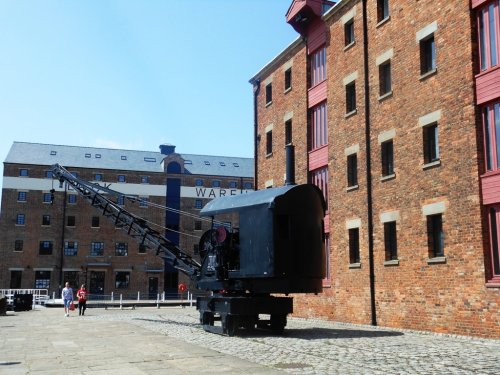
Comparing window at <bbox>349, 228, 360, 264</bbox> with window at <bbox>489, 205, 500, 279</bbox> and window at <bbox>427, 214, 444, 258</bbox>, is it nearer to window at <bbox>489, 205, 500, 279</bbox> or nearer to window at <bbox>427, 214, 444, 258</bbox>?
window at <bbox>427, 214, 444, 258</bbox>

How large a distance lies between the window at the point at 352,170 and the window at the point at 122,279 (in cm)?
4189

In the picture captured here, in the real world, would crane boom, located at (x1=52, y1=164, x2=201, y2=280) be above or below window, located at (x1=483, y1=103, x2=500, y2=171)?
below

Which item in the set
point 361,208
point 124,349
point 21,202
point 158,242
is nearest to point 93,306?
point 158,242

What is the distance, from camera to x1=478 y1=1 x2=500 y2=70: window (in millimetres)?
15648

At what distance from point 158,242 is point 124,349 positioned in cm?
1218

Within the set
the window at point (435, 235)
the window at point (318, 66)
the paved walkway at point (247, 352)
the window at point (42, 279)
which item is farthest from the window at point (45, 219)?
the window at point (435, 235)

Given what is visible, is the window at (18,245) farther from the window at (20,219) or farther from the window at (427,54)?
the window at (427,54)

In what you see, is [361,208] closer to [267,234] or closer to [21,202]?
[267,234]

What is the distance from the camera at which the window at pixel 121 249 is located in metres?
59.8

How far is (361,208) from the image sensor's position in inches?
816

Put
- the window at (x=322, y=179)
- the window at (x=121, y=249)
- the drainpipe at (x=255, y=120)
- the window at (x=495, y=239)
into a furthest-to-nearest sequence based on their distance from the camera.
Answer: the window at (x=121, y=249) → the drainpipe at (x=255, y=120) → the window at (x=322, y=179) → the window at (x=495, y=239)

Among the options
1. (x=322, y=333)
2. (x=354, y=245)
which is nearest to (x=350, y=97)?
(x=354, y=245)

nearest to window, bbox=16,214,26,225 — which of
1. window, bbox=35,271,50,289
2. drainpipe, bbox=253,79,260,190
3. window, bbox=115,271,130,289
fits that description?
window, bbox=35,271,50,289

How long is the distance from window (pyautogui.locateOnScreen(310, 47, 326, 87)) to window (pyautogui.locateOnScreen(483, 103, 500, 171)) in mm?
9632
